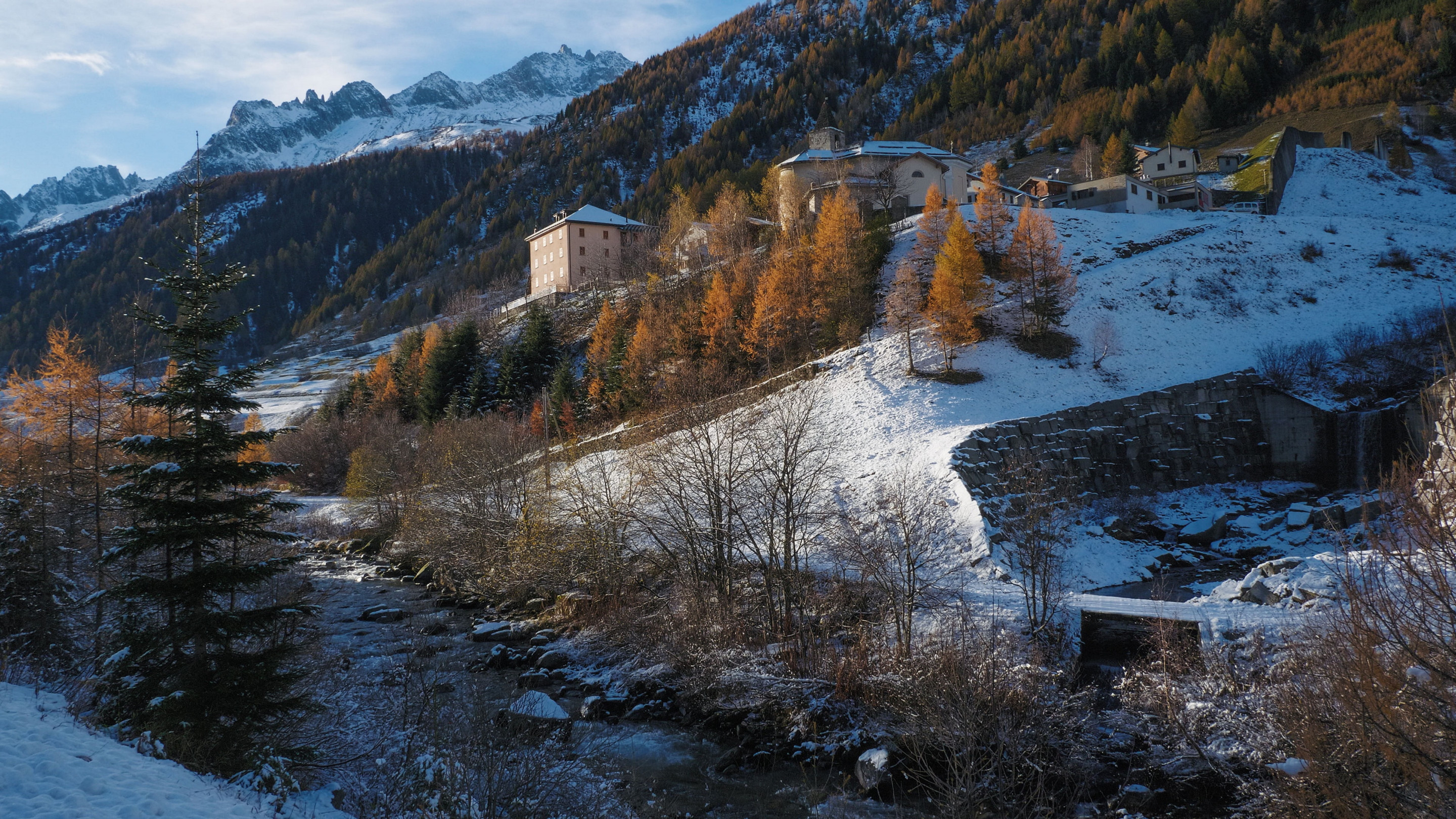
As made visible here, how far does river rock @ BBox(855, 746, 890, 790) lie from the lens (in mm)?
12398

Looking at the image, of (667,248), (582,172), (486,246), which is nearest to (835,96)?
(582,172)

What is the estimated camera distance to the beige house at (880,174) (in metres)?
56.4

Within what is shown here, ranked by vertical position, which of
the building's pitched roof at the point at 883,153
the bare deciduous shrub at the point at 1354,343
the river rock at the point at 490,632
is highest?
the building's pitched roof at the point at 883,153

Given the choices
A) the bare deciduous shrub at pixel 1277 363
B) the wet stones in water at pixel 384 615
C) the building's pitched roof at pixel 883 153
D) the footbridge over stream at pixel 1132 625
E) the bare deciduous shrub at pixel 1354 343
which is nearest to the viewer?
the footbridge over stream at pixel 1132 625

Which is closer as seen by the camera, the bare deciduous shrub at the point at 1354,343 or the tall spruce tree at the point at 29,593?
the tall spruce tree at the point at 29,593

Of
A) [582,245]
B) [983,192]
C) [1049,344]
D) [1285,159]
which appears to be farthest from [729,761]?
[582,245]

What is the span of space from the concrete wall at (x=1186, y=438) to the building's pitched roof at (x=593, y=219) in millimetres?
58649

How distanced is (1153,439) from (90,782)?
32.2 m

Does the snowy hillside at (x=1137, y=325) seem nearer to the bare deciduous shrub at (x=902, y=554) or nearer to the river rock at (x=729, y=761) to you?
the bare deciduous shrub at (x=902, y=554)

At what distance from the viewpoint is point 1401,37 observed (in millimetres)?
80438

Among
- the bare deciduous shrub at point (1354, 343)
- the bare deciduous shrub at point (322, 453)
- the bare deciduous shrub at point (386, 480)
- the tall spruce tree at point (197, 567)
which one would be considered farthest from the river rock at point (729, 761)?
the bare deciduous shrub at point (322, 453)

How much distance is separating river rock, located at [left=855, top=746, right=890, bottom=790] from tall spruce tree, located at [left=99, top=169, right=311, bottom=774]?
8800 mm

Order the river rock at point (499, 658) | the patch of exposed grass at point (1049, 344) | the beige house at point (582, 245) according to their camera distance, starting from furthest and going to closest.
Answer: the beige house at point (582, 245) < the patch of exposed grass at point (1049, 344) < the river rock at point (499, 658)

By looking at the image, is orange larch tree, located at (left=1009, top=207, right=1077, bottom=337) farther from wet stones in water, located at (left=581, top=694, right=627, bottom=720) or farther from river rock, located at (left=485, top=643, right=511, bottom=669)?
river rock, located at (left=485, top=643, right=511, bottom=669)
